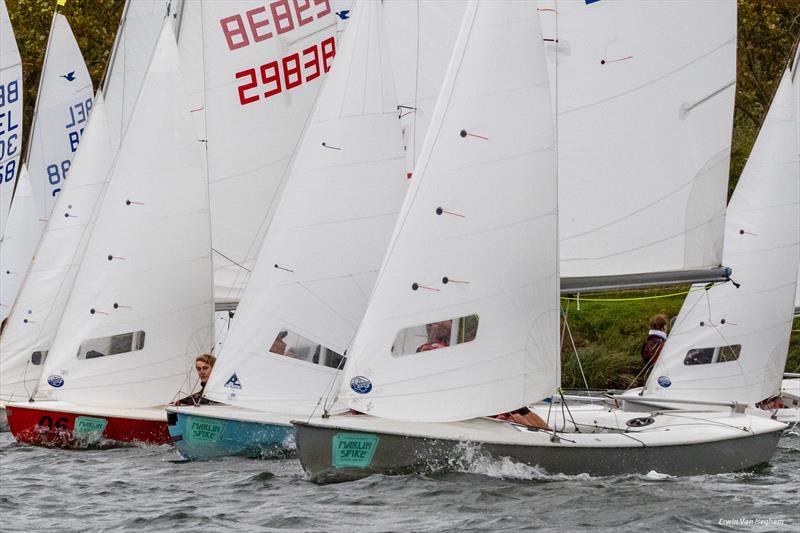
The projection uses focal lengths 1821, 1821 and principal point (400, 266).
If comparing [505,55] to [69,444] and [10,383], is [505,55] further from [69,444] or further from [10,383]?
[10,383]

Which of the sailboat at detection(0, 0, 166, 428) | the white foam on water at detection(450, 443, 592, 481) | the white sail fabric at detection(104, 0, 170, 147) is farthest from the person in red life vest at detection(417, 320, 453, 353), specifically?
the white sail fabric at detection(104, 0, 170, 147)

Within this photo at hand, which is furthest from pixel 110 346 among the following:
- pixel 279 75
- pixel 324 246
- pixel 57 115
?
pixel 57 115

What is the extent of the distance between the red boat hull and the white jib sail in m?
Result: 1.75

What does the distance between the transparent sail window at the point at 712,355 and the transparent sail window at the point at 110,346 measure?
579 centimetres

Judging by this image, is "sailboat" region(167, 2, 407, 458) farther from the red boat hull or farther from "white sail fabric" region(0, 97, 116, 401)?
"white sail fabric" region(0, 97, 116, 401)

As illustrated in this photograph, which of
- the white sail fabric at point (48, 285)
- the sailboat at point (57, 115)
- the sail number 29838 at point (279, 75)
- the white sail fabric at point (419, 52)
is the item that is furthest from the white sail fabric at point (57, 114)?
the white sail fabric at point (419, 52)

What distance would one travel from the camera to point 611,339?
83.1 feet

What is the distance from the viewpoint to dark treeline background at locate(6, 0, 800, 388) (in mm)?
24156

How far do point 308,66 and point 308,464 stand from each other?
7467mm

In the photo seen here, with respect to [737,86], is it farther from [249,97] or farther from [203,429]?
[203,429]

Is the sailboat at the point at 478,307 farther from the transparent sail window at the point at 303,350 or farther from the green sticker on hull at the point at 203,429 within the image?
the green sticker on hull at the point at 203,429

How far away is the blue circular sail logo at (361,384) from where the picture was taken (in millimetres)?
14742

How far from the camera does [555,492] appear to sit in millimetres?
13898

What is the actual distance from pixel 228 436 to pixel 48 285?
17.5ft
